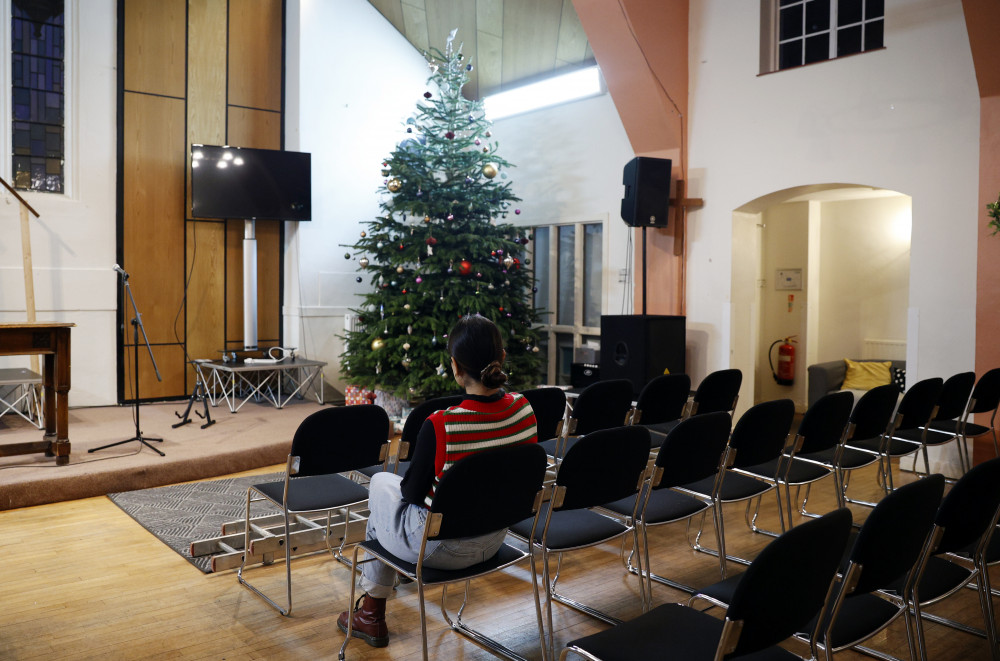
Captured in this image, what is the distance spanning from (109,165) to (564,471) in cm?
631

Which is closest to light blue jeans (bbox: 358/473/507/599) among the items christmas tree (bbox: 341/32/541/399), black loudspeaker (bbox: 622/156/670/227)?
christmas tree (bbox: 341/32/541/399)

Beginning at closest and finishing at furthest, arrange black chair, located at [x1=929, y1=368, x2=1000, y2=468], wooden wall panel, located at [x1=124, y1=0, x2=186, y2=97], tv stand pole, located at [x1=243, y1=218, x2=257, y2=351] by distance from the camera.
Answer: black chair, located at [x1=929, y1=368, x2=1000, y2=468] → wooden wall panel, located at [x1=124, y1=0, x2=186, y2=97] → tv stand pole, located at [x1=243, y1=218, x2=257, y2=351]

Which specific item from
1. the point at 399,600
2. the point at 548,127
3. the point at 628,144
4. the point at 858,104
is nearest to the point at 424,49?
the point at 548,127

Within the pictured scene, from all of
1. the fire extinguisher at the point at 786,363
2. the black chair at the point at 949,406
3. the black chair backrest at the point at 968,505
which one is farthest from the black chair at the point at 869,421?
the fire extinguisher at the point at 786,363

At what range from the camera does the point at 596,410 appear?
4.12m

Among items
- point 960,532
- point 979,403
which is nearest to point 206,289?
point 979,403

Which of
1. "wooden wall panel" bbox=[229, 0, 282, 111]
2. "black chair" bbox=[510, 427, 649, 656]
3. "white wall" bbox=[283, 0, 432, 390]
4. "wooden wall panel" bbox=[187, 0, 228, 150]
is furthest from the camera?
"white wall" bbox=[283, 0, 432, 390]

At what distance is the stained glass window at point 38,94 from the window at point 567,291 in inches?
187

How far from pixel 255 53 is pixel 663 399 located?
5.98 metres

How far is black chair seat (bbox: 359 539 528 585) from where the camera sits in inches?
97.0

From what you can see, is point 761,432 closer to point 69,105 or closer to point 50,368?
point 50,368

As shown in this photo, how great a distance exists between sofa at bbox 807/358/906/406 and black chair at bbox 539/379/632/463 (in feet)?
14.5

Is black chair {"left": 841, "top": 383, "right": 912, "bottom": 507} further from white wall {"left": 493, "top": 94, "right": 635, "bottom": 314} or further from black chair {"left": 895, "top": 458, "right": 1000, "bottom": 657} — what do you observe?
white wall {"left": 493, "top": 94, "right": 635, "bottom": 314}

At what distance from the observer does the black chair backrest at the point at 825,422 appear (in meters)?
3.57
